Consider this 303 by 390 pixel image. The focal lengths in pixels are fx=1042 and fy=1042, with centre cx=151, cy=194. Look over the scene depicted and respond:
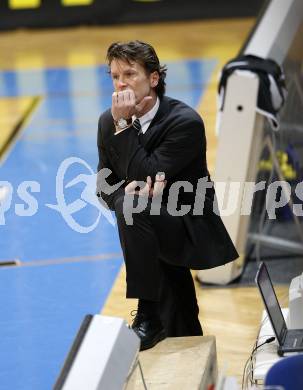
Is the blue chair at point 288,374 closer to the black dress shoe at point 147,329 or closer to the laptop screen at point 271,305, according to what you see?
the laptop screen at point 271,305

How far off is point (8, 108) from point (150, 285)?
765cm

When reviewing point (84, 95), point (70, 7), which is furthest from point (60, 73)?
point (70, 7)

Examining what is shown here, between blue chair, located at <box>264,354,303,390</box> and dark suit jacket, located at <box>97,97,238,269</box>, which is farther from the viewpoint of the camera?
dark suit jacket, located at <box>97,97,238,269</box>

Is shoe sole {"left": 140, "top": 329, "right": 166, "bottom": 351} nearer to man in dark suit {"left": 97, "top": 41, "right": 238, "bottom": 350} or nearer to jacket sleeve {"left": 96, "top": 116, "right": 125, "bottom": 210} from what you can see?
man in dark suit {"left": 97, "top": 41, "right": 238, "bottom": 350}

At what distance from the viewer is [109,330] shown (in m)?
4.55

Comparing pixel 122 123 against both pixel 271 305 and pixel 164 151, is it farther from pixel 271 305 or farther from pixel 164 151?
pixel 271 305

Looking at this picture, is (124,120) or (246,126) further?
(246,126)

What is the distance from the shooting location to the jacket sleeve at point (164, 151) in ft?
17.4

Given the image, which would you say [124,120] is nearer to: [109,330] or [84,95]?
[109,330]

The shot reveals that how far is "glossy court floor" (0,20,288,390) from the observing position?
7.38 metres

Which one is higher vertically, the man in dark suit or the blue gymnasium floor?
the man in dark suit

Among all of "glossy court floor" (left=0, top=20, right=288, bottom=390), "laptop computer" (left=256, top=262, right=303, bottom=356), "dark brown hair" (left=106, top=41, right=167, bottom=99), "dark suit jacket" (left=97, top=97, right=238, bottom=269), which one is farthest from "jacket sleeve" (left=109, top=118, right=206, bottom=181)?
"glossy court floor" (left=0, top=20, right=288, bottom=390)

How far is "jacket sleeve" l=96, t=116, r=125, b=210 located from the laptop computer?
869 millimetres

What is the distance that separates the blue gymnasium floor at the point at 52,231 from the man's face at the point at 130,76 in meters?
2.19
